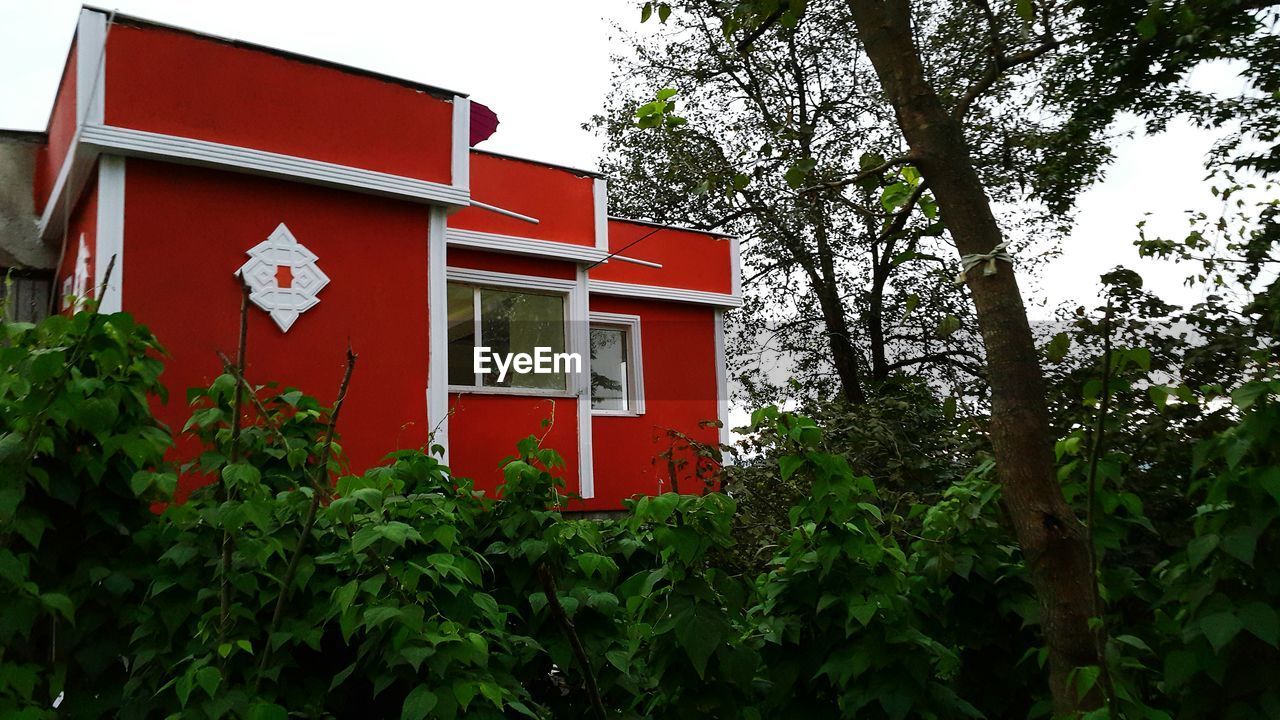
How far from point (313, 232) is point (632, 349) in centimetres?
580

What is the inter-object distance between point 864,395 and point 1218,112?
8.06 metres

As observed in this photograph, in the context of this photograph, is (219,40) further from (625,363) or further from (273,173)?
(625,363)

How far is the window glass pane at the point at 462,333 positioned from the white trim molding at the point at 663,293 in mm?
1964

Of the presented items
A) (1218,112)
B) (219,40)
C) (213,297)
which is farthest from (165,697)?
(1218,112)

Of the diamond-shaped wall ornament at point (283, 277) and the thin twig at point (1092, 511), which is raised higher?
the diamond-shaped wall ornament at point (283, 277)

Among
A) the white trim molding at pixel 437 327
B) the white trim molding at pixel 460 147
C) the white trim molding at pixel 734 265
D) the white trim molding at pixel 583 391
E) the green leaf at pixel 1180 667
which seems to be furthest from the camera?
the white trim molding at pixel 734 265

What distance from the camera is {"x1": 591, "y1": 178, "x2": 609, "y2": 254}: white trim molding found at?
1280 cm

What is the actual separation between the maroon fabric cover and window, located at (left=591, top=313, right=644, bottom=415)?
2759 millimetres

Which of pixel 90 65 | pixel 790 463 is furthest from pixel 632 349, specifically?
pixel 790 463

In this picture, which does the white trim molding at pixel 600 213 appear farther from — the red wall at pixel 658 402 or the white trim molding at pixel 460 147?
the white trim molding at pixel 460 147

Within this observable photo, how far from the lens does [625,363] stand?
1399cm

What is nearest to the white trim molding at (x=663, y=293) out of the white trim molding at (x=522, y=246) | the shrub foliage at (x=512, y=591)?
the white trim molding at (x=522, y=246)

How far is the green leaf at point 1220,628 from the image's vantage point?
2.40m

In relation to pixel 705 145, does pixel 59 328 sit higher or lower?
lower
